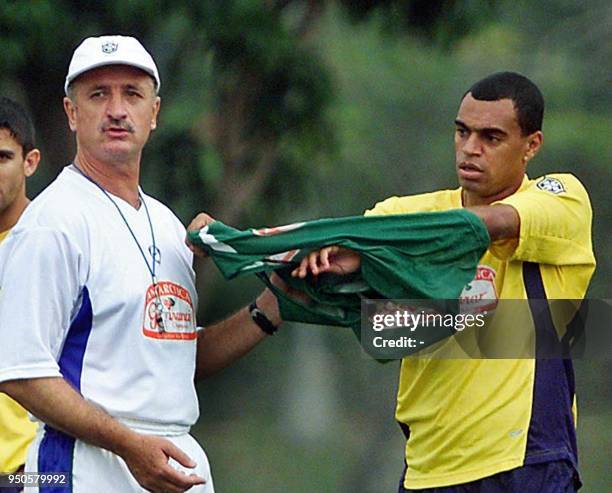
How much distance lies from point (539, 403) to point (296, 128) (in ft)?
8.00

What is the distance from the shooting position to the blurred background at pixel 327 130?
5496 millimetres

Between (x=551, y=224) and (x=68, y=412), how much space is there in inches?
48.9

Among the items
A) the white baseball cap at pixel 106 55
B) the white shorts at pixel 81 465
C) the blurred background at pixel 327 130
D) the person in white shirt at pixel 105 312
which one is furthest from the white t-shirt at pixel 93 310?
the blurred background at pixel 327 130

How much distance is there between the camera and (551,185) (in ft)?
11.3

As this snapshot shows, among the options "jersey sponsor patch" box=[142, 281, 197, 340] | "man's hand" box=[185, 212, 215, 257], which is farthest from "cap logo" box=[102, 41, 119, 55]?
"jersey sponsor patch" box=[142, 281, 197, 340]

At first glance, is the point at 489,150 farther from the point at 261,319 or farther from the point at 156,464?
the point at 156,464

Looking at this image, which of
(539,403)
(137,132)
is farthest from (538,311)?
(137,132)

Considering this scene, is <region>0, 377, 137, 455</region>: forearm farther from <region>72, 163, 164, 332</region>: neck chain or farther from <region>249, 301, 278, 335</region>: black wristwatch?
<region>249, 301, 278, 335</region>: black wristwatch

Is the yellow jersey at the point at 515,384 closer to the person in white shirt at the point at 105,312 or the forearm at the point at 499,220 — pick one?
the forearm at the point at 499,220

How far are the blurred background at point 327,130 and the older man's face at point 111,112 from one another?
7.09 feet

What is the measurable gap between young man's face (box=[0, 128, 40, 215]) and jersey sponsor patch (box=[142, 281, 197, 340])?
892 millimetres

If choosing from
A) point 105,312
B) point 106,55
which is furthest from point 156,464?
point 106,55

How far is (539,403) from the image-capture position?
3377mm

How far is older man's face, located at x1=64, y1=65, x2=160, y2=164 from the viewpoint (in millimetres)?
3242
